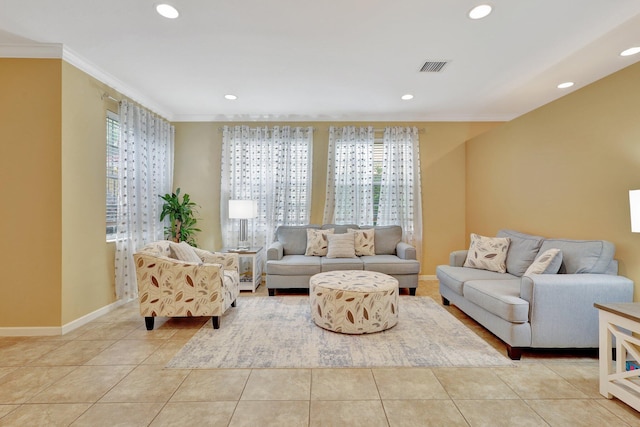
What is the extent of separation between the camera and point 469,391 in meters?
2.04

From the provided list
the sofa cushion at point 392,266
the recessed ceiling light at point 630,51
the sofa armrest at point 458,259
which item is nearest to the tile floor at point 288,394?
the sofa armrest at point 458,259

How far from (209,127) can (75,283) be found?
3042 mm

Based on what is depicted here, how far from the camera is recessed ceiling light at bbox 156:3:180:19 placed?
2260 millimetres

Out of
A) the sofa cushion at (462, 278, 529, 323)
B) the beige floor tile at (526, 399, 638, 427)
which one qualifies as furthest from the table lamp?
the beige floor tile at (526, 399, 638, 427)

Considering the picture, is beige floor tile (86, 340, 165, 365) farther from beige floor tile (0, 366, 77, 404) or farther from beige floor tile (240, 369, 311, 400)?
beige floor tile (240, 369, 311, 400)

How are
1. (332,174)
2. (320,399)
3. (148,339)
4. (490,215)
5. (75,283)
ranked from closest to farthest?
(320,399), (148,339), (75,283), (490,215), (332,174)

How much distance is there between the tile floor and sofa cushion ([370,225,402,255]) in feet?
7.61

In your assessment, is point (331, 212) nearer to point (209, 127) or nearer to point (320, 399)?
point (209, 127)

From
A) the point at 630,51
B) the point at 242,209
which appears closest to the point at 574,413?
the point at 630,51

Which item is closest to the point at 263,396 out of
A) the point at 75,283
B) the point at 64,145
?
the point at 75,283

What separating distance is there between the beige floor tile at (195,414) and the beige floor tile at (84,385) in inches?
21.4

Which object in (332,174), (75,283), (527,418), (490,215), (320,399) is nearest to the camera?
(527,418)

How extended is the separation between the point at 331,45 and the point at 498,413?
3087 mm

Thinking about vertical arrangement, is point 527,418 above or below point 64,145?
below
